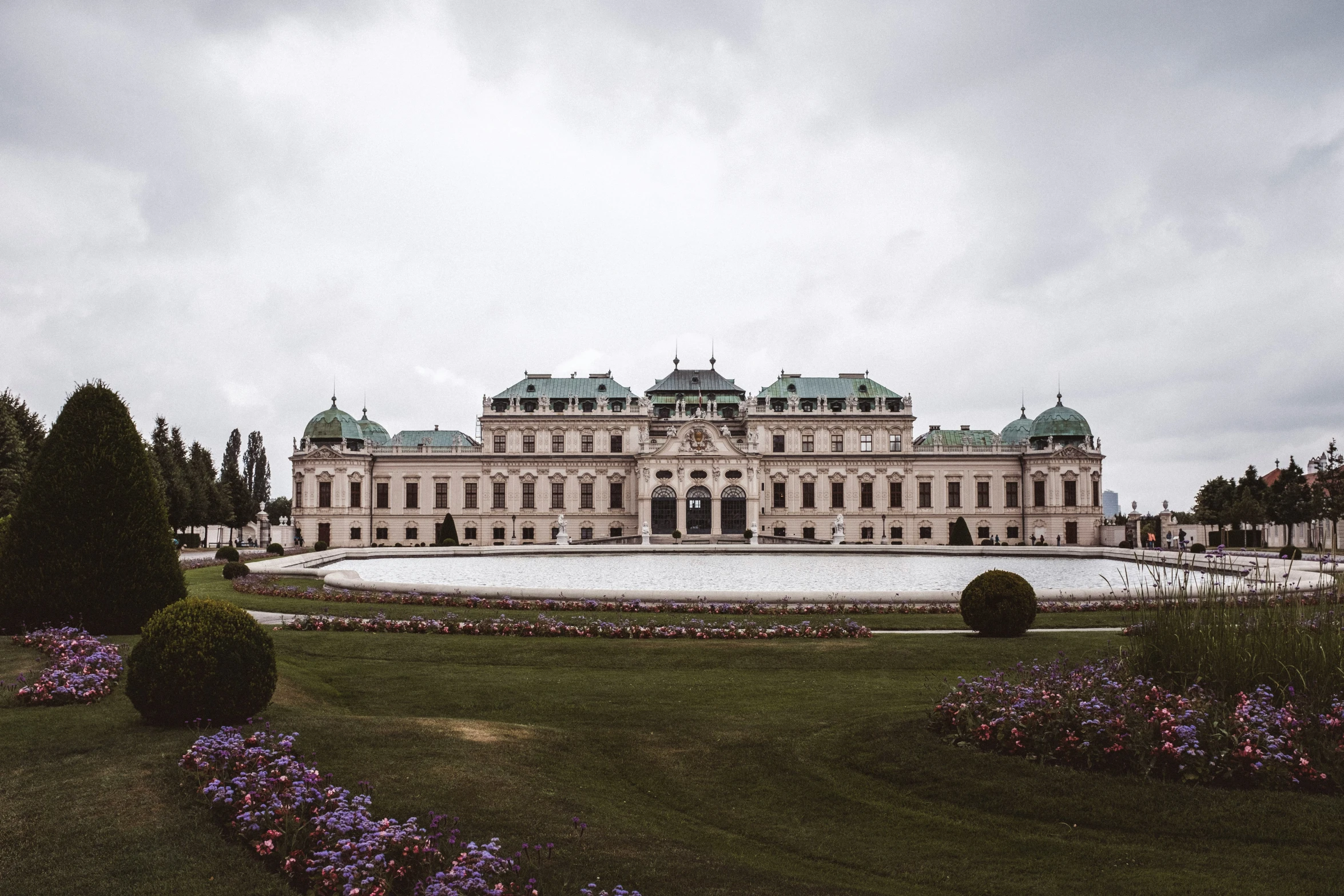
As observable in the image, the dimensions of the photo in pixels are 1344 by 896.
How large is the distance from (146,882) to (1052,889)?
637cm

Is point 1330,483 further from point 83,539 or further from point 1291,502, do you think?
point 83,539

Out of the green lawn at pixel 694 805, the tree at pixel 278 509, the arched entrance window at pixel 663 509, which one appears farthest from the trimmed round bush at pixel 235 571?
the tree at pixel 278 509

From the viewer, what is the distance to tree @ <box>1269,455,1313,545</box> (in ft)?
233

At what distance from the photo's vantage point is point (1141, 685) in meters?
10.1

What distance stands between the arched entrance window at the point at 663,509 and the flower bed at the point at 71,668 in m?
62.3

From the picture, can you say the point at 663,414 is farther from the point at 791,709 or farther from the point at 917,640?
the point at 791,709

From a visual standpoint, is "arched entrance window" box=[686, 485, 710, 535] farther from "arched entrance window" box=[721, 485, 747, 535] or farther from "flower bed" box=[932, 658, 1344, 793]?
"flower bed" box=[932, 658, 1344, 793]

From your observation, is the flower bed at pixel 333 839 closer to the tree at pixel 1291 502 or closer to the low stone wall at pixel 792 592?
the low stone wall at pixel 792 592

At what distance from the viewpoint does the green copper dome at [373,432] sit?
275 feet

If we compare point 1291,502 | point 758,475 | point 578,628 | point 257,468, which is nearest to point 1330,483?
point 1291,502

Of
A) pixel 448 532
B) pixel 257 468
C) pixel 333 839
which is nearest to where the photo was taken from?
pixel 333 839

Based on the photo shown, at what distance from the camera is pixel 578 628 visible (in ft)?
66.9

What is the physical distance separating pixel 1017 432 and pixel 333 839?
274 ft

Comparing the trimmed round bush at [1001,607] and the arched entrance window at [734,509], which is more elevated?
the arched entrance window at [734,509]
